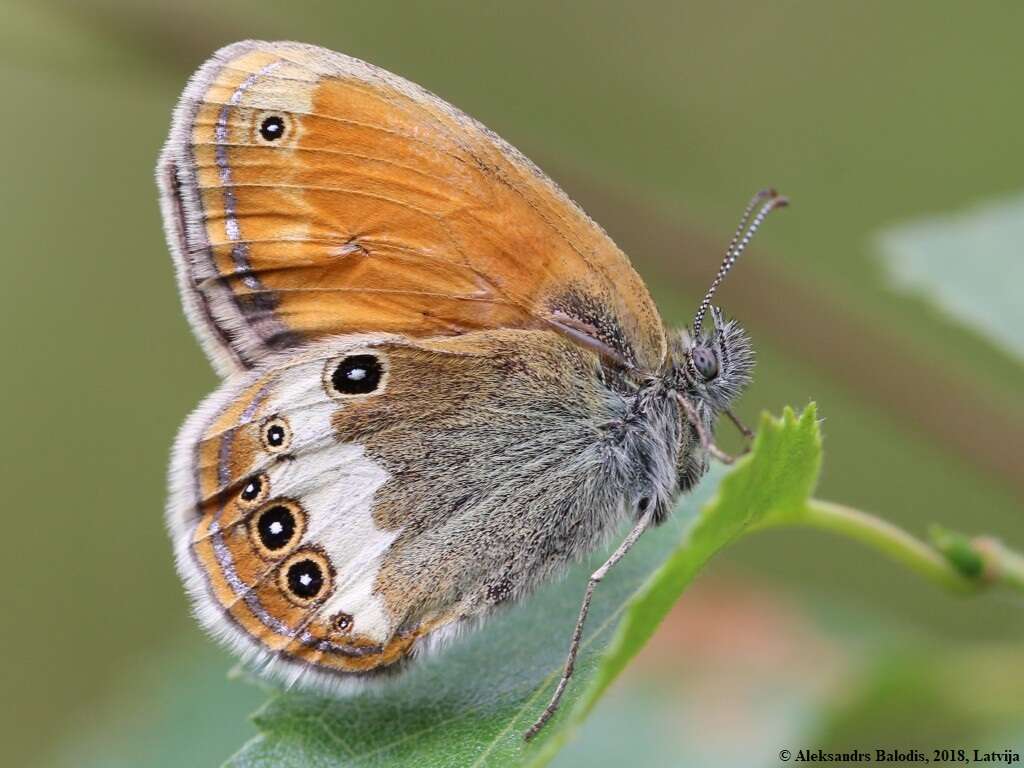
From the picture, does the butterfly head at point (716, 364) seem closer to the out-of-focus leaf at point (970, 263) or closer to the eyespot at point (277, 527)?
the out-of-focus leaf at point (970, 263)

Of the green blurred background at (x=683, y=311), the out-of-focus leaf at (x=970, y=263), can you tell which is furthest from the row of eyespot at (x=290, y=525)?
the out-of-focus leaf at (x=970, y=263)

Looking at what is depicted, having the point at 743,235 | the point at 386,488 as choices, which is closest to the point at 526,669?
the point at 386,488

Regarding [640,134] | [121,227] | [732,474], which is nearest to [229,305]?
[732,474]

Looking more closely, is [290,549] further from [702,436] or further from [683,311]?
[683,311]

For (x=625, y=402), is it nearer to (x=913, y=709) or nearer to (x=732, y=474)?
(x=732, y=474)

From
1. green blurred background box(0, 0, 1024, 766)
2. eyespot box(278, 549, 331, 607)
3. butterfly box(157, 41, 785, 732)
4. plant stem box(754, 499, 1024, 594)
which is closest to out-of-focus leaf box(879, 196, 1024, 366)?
green blurred background box(0, 0, 1024, 766)
